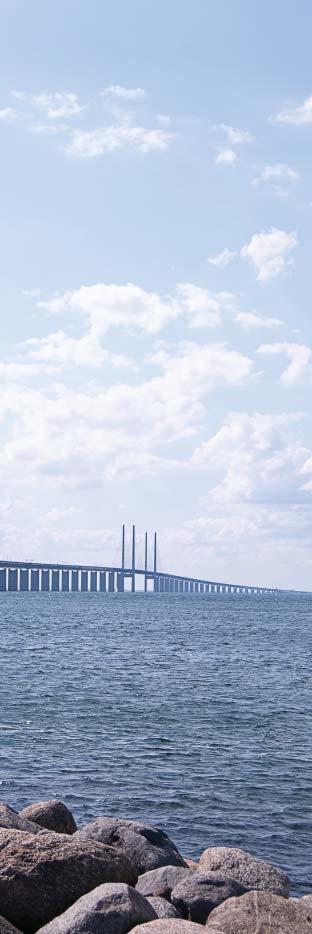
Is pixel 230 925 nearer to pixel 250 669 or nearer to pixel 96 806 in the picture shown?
pixel 96 806

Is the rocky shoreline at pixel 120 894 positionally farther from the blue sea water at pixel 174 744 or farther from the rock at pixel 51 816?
the blue sea water at pixel 174 744

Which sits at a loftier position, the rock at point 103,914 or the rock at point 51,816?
the rock at point 103,914

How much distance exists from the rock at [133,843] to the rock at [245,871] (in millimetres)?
797

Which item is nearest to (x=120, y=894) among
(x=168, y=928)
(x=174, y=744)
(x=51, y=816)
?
(x=168, y=928)

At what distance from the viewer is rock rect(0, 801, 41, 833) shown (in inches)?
580

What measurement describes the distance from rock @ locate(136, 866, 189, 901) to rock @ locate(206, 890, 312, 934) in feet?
6.20

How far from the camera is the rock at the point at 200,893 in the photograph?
12664mm

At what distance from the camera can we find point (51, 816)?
1695cm

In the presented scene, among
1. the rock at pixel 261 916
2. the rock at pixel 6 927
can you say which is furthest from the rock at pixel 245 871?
the rock at pixel 6 927

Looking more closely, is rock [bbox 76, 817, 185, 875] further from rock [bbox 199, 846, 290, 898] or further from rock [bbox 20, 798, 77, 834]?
rock [bbox 20, 798, 77, 834]

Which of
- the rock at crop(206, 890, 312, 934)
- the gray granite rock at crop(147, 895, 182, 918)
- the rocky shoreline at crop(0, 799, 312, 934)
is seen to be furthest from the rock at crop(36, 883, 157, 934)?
the gray granite rock at crop(147, 895, 182, 918)

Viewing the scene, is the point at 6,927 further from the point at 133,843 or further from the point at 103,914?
the point at 133,843

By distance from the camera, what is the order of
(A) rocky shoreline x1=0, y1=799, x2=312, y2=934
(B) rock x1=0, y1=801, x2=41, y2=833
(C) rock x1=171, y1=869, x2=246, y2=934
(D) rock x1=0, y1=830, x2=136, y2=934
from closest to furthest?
(A) rocky shoreline x1=0, y1=799, x2=312, y2=934
(D) rock x1=0, y1=830, x2=136, y2=934
(C) rock x1=171, y1=869, x2=246, y2=934
(B) rock x1=0, y1=801, x2=41, y2=833

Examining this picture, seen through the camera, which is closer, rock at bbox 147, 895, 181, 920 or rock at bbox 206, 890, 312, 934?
rock at bbox 206, 890, 312, 934
